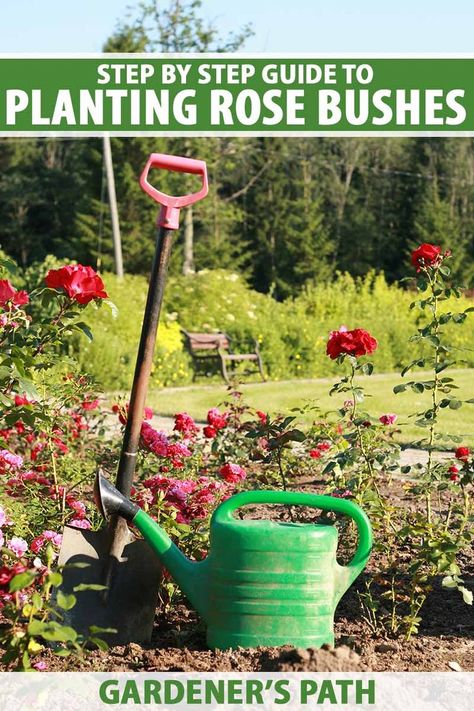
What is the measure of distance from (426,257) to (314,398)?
7.83m

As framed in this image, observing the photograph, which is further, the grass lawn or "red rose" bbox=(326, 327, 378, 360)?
the grass lawn

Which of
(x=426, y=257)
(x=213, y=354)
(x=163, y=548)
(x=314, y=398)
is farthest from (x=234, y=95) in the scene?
(x=213, y=354)

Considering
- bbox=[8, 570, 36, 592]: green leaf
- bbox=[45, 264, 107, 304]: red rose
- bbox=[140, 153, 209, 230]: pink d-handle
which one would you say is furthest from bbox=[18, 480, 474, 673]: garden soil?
bbox=[140, 153, 209, 230]: pink d-handle

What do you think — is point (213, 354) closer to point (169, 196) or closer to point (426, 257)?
point (426, 257)

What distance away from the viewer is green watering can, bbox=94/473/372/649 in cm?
252

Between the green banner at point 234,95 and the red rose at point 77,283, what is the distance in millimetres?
1973

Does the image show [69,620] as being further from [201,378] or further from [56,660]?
[201,378]

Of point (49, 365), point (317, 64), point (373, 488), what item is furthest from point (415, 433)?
point (49, 365)

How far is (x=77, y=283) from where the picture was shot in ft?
10.1

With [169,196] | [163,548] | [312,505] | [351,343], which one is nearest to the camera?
[312,505]

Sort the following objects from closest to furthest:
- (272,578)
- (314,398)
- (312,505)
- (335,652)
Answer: (335,652), (272,578), (312,505), (314,398)

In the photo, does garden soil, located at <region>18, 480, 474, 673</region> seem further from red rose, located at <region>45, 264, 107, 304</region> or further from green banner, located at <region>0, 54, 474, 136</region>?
green banner, located at <region>0, 54, 474, 136</region>

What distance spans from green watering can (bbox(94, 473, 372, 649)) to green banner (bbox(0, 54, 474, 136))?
2.80 metres

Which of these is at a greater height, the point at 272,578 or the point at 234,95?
the point at 234,95
